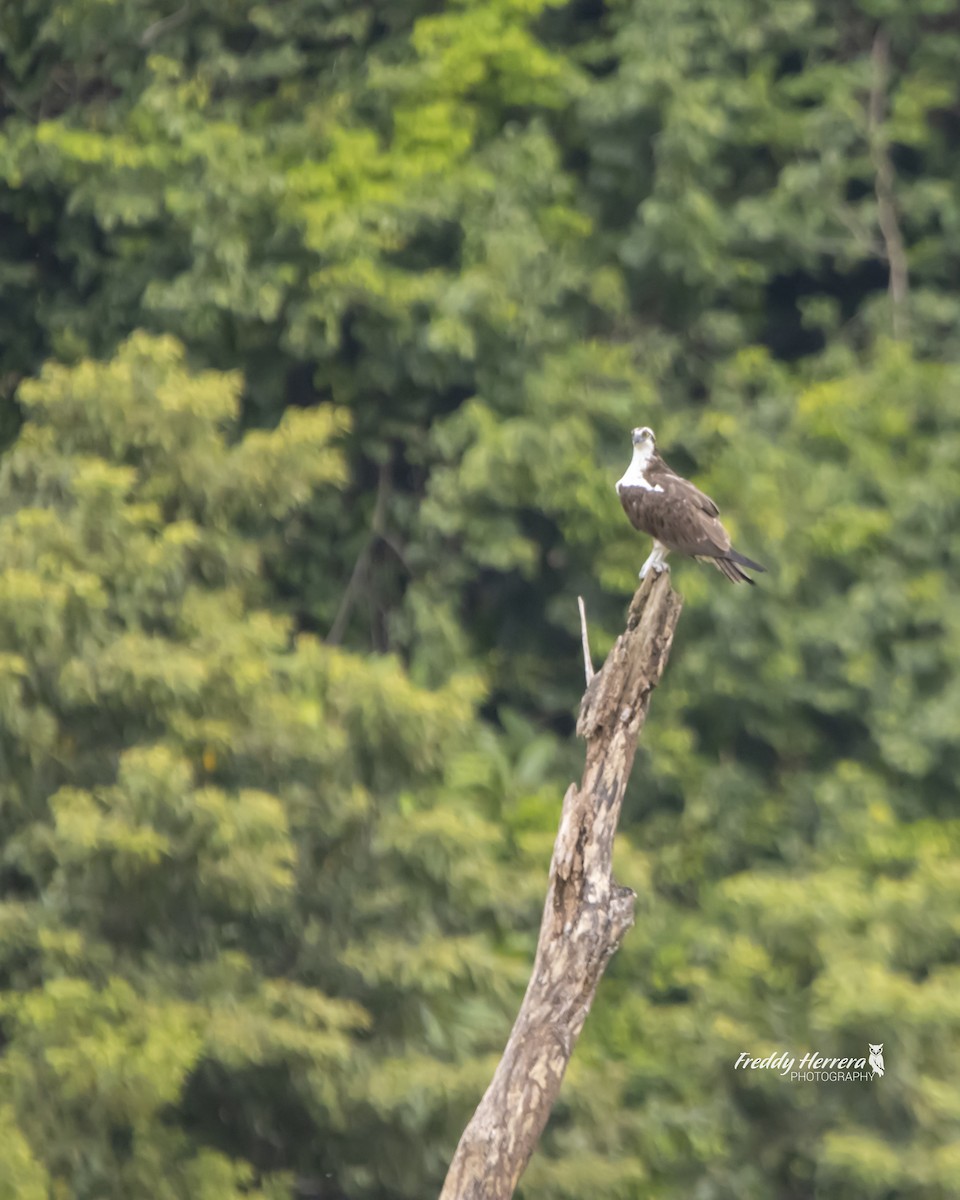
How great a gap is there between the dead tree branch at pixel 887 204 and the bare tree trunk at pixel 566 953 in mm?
8619

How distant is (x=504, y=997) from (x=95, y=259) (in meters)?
6.43

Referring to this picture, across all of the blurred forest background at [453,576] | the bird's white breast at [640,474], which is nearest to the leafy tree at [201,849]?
the blurred forest background at [453,576]

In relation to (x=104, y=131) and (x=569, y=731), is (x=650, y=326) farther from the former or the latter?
(x=104, y=131)

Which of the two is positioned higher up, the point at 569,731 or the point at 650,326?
the point at 650,326

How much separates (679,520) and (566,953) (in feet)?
6.54

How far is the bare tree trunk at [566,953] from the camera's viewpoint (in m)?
6.41

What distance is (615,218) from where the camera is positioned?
14.7 meters

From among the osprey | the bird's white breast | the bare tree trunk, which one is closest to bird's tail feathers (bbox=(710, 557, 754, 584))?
the osprey

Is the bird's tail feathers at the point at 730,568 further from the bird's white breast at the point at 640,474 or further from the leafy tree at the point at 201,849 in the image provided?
the leafy tree at the point at 201,849

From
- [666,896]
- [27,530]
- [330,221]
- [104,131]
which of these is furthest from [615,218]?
[27,530]

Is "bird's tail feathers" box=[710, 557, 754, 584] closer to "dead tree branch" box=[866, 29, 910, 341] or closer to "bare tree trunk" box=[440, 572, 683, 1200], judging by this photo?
"bare tree trunk" box=[440, 572, 683, 1200]

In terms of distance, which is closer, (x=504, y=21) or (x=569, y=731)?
(x=504, y=21)

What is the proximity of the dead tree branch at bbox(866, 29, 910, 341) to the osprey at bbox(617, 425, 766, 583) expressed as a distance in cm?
698

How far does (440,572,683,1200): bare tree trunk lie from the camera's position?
641 centimetres
